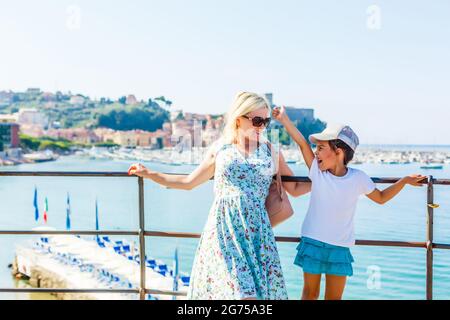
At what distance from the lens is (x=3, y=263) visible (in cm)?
3850

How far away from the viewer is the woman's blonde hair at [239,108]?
2641 millimetres

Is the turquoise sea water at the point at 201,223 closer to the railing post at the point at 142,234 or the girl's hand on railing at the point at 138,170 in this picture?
the railing post at the point at 142,234

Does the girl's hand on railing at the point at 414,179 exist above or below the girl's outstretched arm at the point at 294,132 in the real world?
below

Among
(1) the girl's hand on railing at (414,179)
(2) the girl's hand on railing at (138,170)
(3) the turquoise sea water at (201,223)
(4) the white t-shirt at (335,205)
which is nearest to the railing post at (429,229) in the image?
(1) the girl's hand on railing at (414,179)

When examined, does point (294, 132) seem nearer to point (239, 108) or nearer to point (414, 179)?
point (239, 108)

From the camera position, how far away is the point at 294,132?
2.90 metres

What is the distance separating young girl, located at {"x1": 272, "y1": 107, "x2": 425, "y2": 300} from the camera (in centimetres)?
279

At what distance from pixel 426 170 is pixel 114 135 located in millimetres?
46937

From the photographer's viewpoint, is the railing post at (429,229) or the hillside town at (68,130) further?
the hillside town at (68,130)

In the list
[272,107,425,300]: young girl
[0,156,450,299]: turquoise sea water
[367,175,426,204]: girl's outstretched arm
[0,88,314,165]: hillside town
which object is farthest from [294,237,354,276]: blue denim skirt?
[0,88,314,165]: hillside town

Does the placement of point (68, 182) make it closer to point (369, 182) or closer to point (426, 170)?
point (426, 170)

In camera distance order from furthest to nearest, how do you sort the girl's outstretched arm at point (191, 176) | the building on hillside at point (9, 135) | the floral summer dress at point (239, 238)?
the building on hillside at point (9, 135)
the girl's outstretched arm at point (191, 176)
the floral summer dress at point (239, 238)

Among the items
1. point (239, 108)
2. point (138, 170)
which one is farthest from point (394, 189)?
point (138, 170)
